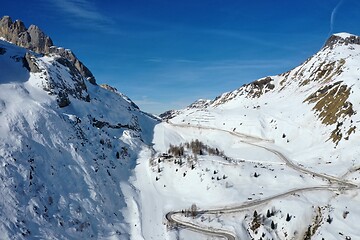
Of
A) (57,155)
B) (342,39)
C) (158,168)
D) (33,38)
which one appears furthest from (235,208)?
(342,39)

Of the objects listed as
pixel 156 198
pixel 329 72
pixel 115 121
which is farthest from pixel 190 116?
pixel 156 198

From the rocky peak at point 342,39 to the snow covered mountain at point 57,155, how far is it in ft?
408

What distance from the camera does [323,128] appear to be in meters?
85.4

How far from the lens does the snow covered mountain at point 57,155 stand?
4356cm

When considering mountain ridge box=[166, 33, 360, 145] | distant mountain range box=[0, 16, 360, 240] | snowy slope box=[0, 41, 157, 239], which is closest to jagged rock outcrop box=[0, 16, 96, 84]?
distant mountain range box=[0, 16, 360, 240]

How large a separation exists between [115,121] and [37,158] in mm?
41810

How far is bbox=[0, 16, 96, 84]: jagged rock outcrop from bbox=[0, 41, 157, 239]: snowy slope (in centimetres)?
3912

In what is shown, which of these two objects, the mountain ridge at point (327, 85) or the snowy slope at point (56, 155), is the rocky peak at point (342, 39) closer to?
the mountain ridge at point (327, 85)

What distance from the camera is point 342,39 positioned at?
169m

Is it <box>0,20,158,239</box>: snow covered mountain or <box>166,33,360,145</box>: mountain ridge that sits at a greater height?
<box>166,33,360,145</box>: mountain ridge

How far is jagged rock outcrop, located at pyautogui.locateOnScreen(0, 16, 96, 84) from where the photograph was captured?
128312 millimetres

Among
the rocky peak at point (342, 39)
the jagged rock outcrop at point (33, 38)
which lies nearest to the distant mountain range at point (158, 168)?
the jagged rock outcrop at point (33, 38)

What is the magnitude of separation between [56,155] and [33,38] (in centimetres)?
9876

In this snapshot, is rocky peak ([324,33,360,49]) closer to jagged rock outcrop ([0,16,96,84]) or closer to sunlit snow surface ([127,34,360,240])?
sunlit snow surface ([127,34,360,240])
